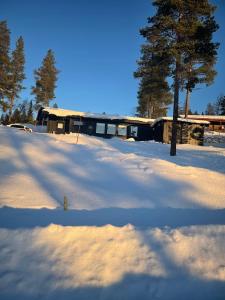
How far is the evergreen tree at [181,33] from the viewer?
17312mm

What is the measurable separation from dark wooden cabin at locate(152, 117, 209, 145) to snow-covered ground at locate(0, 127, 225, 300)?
1755 centimetres

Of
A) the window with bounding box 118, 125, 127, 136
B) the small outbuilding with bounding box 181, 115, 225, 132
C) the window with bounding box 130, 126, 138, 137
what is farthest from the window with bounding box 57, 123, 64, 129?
the small outbuilding with bounding box 181, 115, 225, 132

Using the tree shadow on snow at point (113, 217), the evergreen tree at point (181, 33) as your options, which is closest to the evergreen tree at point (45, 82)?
the evergreen tree at point (181, 33)

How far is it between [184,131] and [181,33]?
1439 cm

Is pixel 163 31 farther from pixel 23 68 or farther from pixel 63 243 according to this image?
pixel 23 68

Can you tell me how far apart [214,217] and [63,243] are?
4.79 meters

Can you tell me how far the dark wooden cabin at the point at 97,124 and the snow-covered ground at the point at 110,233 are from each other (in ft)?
65.3

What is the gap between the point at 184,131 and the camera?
30109 millimetres

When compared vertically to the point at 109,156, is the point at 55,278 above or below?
below

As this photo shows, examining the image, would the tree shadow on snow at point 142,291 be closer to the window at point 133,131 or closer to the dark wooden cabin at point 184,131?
the dark wooden cabin at point 184,131

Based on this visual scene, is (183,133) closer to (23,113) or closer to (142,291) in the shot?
(142,291)

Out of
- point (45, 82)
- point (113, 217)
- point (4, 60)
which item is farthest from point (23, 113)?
point (113, 217)

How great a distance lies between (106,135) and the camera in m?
33.7

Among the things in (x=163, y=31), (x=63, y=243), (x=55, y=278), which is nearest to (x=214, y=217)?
(x=63, y=243)
